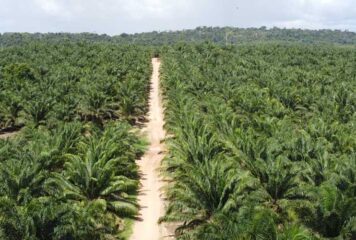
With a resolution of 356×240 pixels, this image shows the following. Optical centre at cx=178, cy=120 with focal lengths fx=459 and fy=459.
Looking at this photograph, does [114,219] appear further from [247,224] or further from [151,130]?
[151,130]

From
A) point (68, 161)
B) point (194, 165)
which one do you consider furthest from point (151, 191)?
point (68, 161)

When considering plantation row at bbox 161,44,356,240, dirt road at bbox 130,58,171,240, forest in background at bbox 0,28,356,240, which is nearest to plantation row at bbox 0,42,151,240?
forest in background at bbox 0,28,356,240

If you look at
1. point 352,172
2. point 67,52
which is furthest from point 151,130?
point 67,52

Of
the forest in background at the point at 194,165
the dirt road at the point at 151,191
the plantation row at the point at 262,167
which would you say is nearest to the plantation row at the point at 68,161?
the forest in background at the point at 194,165

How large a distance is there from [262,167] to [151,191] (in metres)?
6.99

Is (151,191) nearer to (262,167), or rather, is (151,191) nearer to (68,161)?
(68,161)

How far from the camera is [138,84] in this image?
52.6 metres

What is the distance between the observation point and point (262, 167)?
2331cm

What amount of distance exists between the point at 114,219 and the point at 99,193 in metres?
1.94

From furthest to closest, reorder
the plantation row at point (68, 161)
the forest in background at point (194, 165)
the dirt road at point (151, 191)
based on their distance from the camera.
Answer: the dirt road at point (151, 191) → the forest in background at point (194, 165) → the plantation row at point (68, 161)

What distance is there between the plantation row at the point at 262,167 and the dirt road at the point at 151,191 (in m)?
1.06

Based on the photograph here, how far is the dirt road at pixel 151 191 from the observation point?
2189 cm

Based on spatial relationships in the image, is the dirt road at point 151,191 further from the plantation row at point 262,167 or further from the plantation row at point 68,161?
the plantation row at point 262,167

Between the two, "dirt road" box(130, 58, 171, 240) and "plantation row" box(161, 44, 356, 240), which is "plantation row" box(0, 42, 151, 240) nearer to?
"dirt road" box(130, 58, 171, 240)
